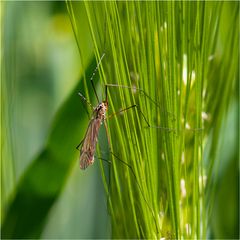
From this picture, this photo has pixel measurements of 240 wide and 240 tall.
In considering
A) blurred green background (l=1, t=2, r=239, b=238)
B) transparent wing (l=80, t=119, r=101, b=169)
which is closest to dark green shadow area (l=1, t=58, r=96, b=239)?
transparent wing (l=80, t=119, r=101, b=169)

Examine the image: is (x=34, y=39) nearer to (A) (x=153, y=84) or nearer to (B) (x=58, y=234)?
(B) (x=58, y=234)

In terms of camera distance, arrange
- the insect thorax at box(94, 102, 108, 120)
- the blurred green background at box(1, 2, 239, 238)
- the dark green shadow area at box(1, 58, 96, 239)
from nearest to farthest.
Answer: the dark green shadow area at box(1, 58, 96, 239)
the insect thorax at box(94, 102, 108, 120)
the blurred green background at box(1, 2, 239, 238)

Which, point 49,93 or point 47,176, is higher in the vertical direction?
point 49,93

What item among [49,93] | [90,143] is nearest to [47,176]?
[90,143]

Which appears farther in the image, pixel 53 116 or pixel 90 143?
pixel 53 116

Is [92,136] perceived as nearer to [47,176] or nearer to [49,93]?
[47,176]

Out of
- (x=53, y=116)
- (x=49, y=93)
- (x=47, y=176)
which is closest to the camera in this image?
(x=47, y=176)

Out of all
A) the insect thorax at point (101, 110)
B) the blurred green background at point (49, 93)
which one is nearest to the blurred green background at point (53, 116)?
the blurred green background at point (49, 93)

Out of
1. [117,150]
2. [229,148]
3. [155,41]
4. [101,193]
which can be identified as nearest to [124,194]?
[117,150]

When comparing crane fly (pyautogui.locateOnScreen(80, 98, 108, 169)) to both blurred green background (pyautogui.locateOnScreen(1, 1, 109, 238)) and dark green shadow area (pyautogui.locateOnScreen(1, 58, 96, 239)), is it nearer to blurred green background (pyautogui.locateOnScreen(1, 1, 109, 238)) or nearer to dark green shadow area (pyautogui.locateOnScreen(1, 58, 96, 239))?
dark green shadow area (pyautogui.locateOnScreen(1, 58, 96, 239))
